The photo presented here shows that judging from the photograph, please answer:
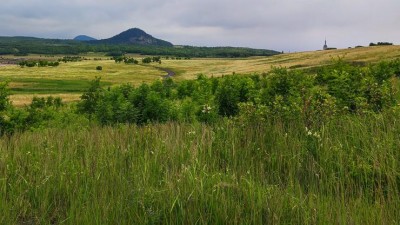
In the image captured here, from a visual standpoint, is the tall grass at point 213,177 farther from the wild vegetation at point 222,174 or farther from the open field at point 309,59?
the open field at point 309,59

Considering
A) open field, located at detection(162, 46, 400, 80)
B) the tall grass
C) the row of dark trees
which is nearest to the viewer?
the tall grass

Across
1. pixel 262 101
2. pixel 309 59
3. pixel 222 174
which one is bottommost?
pixel 262 101

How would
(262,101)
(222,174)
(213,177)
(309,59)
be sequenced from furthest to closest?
(309,59)
(262,101)
(222,174)
(213,177)

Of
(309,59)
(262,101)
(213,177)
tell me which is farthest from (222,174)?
(309,59)

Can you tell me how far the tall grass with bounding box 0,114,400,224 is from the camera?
3.70 metres

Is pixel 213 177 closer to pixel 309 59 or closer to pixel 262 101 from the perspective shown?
pixel 262 101

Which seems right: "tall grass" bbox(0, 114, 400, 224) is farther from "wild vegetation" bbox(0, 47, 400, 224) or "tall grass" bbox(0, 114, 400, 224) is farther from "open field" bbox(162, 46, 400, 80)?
"open field" bbox(162, 46, 400, 80)

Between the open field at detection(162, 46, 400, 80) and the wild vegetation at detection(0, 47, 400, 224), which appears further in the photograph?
the open field at detection(162, 46, 400, 80)

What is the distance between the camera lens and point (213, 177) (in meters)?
4.32

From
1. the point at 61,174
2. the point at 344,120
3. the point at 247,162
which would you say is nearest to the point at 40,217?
the point at 61,174

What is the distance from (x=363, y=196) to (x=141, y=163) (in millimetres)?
2532

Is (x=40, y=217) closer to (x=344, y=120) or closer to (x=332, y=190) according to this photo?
(x=332, y=190)

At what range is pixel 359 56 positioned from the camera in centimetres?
8850

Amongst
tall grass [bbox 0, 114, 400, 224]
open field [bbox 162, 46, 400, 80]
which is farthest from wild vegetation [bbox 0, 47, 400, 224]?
open field [bbox 162, 46, 400, 80]
